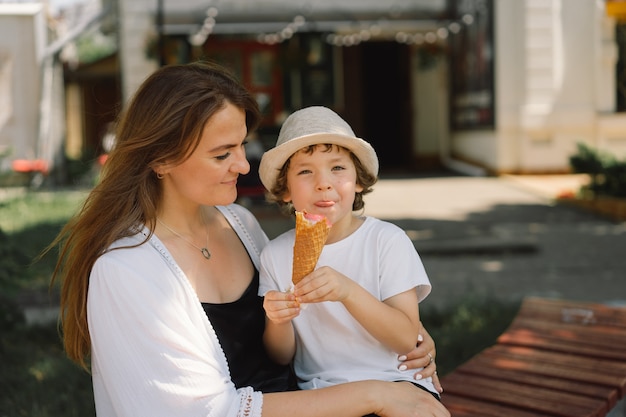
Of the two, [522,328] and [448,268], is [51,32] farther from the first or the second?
[522,328]

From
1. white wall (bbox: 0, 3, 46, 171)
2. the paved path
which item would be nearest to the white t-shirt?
the paved path

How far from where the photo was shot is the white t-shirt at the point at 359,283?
92.0 inches

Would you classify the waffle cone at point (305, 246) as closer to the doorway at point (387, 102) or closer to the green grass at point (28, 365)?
the green grass at point (28, 365)

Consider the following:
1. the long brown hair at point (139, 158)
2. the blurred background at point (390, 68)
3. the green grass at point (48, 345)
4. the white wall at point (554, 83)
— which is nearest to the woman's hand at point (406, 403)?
the long brown hair at point (139, 158)

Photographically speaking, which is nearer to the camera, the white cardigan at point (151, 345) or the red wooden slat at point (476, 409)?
the white cardigan at point (151, 345)

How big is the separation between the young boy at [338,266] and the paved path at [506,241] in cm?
339

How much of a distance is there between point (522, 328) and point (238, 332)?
185cm

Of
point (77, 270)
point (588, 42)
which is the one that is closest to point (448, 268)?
point (77, 270)

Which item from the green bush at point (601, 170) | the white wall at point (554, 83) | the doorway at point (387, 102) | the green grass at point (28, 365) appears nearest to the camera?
the green grass at point (28, 365)

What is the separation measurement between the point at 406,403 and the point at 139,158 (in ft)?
3.24

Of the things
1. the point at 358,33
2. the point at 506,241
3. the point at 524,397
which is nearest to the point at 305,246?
the point at 524,397

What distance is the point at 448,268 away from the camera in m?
7.82

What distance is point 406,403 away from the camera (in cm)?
215

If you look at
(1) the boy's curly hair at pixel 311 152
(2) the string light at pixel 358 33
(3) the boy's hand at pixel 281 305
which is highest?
(2) the string light at pixel 358 33
